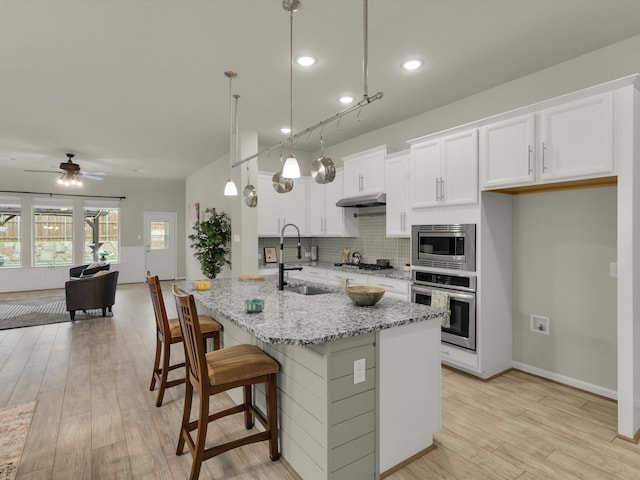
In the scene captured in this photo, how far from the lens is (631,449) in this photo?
7.30 feet

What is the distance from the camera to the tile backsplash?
4742 mm

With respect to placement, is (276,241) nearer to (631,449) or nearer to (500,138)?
(500,138)

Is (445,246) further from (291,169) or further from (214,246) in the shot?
(214,246)

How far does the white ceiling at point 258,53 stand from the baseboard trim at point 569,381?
284 centimetres

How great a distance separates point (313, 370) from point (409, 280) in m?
2.34

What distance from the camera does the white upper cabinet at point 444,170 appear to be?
129 inches

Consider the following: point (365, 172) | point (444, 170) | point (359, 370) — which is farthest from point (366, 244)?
point (359, 370)

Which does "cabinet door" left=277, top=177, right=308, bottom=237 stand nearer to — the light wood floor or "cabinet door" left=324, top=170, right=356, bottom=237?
"cabinet door" left=324, top=170, right=356, bottom=237

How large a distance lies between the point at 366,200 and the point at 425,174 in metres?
1.04

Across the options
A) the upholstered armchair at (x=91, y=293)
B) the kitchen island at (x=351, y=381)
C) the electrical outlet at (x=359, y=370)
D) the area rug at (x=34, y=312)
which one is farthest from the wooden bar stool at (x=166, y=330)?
the area rug at (x=34, y=312)

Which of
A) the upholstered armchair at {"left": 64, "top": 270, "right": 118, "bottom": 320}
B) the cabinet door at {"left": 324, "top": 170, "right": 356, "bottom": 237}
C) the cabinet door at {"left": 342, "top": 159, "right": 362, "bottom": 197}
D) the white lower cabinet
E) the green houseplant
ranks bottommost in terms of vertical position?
the white lower cabinet

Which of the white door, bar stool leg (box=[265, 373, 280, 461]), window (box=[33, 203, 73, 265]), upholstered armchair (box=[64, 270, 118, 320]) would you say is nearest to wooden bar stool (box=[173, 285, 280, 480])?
bar stool leg (box=[265, 373, 280, 461])

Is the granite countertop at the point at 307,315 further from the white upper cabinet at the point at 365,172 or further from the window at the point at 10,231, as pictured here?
the window at the point at 10,231

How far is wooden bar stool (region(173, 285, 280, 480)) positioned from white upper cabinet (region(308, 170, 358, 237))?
3.28m
